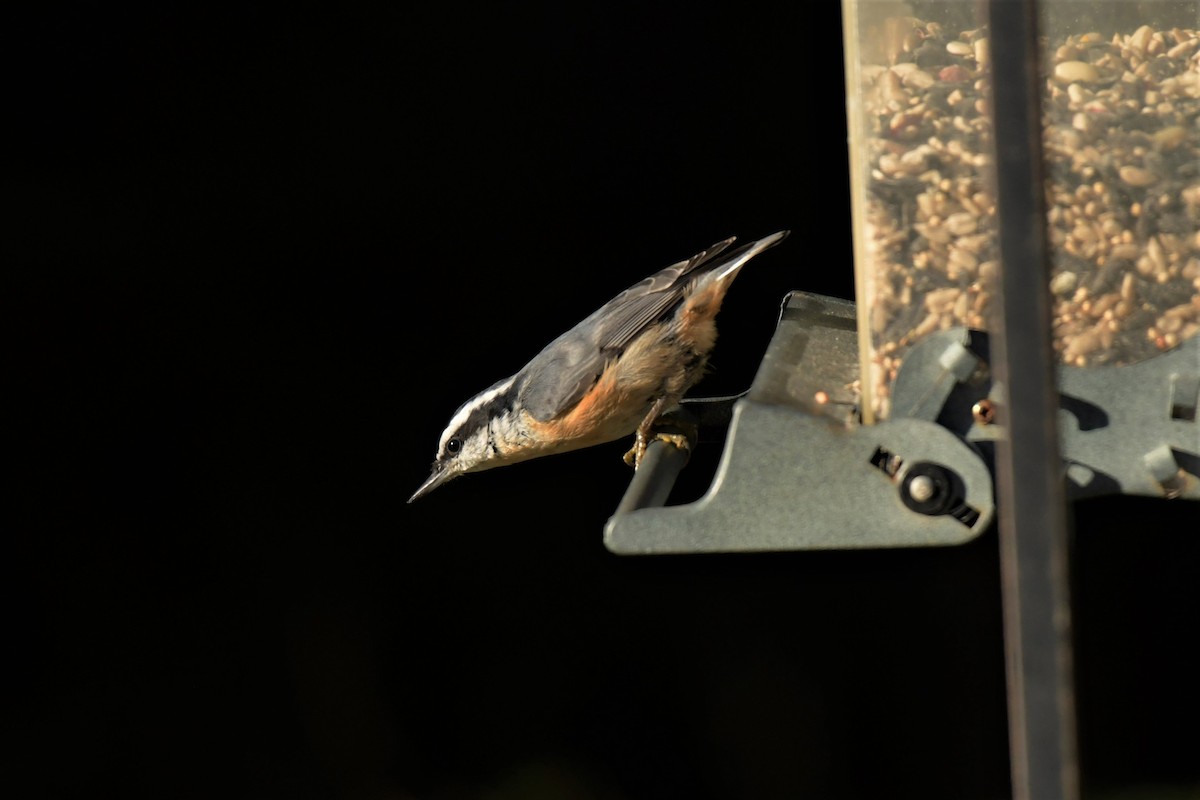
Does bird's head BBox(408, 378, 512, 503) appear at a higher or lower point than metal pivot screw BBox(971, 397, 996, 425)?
lower

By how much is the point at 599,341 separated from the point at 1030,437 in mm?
2008

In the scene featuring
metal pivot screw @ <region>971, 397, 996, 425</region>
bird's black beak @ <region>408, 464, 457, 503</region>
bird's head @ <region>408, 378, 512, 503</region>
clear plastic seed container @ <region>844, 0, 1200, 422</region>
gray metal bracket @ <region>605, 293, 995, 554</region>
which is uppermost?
clear plastic seed container @ <region>844, 0, 1200, 422</region>

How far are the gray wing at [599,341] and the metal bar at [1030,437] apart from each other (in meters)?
1.91

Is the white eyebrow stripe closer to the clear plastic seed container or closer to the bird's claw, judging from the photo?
the bird's claw

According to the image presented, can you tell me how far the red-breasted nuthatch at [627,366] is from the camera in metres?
3.02

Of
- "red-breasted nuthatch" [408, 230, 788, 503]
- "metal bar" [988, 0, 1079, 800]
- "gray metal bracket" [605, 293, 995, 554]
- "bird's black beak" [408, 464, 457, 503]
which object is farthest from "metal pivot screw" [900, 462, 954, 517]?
"bird's black beak" [408, 464, 457, 503]

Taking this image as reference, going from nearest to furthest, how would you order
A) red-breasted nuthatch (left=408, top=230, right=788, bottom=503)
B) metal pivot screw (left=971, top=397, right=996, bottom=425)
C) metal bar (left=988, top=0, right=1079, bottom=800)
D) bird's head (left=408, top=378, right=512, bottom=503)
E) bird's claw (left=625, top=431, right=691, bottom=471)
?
metal bar (left=988, top=0, right=1079, bottom=800) < metal pivot screw (left=971, top=397, right=996, bottom=425) < bird's claw (left=625, top=431, right=691, bottom=471) < red-breasted nuthatch (left=408, top=230, right=788, bottom=503) < bird's head (left=408, top=378, right=512, bottom=503)

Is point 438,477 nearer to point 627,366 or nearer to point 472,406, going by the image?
point 472,406

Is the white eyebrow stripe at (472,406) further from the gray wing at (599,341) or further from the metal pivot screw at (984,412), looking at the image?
the metal pivot screw at (984,412)

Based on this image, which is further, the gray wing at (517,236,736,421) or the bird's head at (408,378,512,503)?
the bird's head at (408,378,512,503)

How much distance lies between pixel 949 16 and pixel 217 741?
11.9ft

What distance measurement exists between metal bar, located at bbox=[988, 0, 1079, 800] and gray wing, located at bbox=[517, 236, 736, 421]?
1.91 m

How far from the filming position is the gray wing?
3.04 metres

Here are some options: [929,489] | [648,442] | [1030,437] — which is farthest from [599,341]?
[1030,437]
